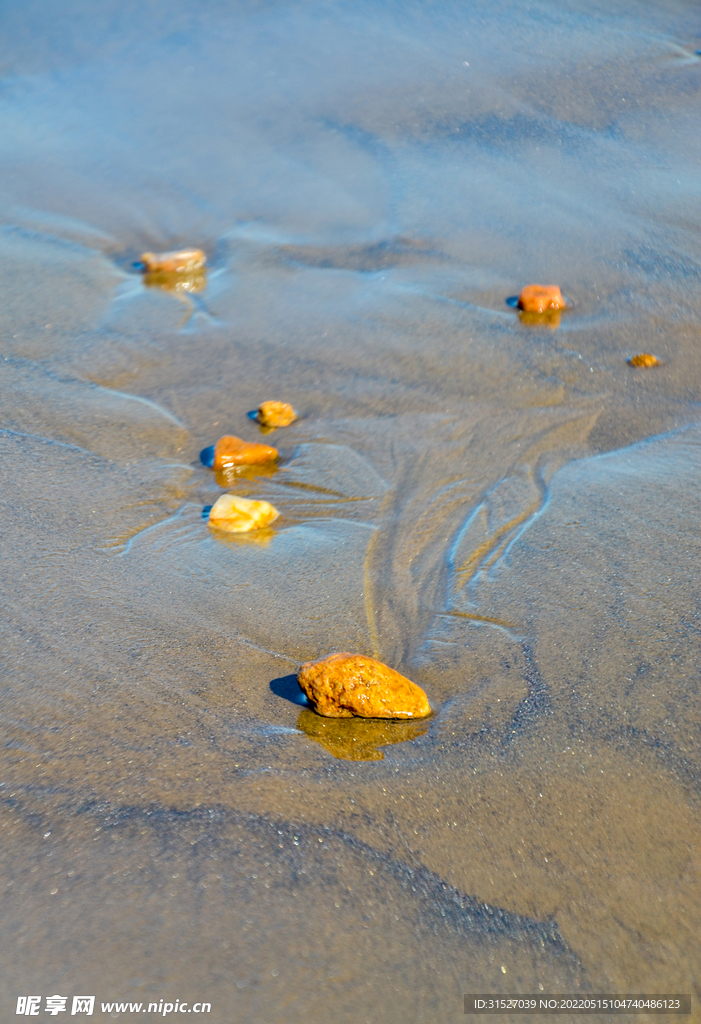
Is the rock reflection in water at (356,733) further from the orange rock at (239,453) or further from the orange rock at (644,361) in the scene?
A: the orange rock at (644,361)

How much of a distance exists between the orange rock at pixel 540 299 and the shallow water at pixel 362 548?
12 centimetres

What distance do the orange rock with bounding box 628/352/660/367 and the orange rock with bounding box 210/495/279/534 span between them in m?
1.66

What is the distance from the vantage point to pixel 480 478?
2.84 metres

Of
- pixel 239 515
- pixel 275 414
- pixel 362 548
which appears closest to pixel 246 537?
pixel 239 515

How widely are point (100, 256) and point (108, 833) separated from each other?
338 centimetres

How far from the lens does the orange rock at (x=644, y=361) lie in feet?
10.9

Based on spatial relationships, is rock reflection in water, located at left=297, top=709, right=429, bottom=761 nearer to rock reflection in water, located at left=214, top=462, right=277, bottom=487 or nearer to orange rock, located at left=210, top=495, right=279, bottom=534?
orange rock, located at left=210, top=495, right=279, bottom=534

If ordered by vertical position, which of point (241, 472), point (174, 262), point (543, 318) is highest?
point (543, 318)

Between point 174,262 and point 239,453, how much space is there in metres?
1.67

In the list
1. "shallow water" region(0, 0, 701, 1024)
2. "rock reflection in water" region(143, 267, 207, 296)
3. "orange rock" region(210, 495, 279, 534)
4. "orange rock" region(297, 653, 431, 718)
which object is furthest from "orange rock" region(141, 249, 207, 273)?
"orange rock" region(297, 653, 431, 718)

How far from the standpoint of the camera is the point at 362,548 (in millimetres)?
2541

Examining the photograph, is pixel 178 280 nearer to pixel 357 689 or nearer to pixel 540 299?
pixel 540 299

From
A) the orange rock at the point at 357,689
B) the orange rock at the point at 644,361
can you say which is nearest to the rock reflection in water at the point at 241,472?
the orange rock at the point at 357,689

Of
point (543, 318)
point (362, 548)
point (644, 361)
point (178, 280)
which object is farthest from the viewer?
point (178, 280)
